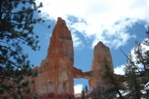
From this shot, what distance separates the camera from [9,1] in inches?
688

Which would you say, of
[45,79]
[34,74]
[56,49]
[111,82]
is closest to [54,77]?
[45,79]

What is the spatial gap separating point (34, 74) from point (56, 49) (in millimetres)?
45431

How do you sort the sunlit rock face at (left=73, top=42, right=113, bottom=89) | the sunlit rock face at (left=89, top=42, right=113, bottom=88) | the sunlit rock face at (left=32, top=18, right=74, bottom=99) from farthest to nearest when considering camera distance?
the sunlit rock face at (left=89, top=42, right=113, bottom=88) → the sunlit rock face at (left=73, top=42, right=113, bottom=89) → the sunlit rock face at (left=32, top=18, right=74, bottom=99)

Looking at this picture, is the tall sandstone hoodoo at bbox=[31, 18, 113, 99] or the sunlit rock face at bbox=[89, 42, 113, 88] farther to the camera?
the sunlit rock face at bbox=[89, 42, 113, 88]

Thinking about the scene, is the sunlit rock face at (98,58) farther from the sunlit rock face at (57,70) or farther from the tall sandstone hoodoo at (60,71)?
the sunlit rock face at (57,70)

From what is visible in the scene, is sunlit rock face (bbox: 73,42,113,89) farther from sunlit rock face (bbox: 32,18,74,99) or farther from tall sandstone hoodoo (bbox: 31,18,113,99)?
sunlit rock face (bbox: 32,18,74,99)

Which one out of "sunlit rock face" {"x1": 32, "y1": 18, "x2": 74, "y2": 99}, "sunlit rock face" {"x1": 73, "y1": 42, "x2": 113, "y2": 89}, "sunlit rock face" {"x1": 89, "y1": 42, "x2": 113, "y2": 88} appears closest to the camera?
"sunlit rock face" {"x1": 32, "y1": 18, "x2": 74, "y2": 99}

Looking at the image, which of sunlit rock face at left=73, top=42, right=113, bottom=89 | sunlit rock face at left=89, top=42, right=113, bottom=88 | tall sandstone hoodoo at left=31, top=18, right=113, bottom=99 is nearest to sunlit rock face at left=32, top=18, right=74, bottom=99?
tall sandstone hoodoo at left=31, top=18, right=113, bottom=99

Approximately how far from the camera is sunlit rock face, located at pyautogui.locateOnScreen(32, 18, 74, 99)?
59.3 meters

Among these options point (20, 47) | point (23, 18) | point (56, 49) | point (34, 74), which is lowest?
point (34, 74)

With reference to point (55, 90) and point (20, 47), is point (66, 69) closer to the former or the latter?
point (55, 90)

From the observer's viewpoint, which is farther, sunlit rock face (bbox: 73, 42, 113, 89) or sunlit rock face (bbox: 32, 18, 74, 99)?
sunlit rock face (bbox: 73, 42, 113, 89)

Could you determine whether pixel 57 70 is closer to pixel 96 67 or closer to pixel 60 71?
pixel 60 71

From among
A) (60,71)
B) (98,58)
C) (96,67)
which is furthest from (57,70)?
→ (98,58)
